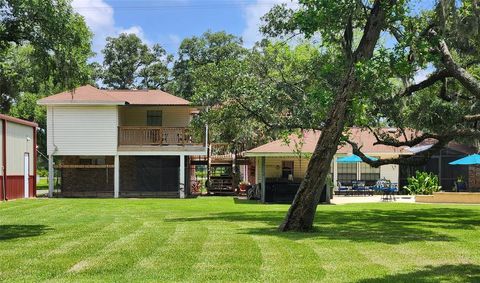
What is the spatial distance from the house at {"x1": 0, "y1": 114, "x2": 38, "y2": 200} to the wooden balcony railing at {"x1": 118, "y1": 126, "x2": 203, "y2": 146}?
4.60 metres

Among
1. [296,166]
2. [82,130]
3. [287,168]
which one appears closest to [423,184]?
[296,166]

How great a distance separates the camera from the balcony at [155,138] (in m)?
30.4

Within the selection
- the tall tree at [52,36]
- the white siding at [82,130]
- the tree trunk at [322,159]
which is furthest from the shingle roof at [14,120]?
the tree trunk at [322,159]

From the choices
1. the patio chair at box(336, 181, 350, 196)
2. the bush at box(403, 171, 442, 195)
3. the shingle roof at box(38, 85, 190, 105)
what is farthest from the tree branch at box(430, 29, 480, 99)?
the patio chair at box(336, 181, 350, 196)

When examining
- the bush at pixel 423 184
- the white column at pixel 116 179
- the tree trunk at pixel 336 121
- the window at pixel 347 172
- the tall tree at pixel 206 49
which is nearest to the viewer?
the tree trunk at pixel 336 121

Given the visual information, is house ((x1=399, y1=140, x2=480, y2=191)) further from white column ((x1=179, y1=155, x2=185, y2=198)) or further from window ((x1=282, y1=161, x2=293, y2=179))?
white column ((x1=179, y1=155, x2=185, y2=198))

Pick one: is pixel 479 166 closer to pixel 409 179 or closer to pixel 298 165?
pixel 409 179

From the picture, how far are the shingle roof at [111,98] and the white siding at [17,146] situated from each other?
1889 mm

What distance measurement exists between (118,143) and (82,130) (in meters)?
1.99

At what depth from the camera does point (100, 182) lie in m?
32.6

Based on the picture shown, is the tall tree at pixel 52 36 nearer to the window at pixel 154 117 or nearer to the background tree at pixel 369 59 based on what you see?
the background tree at pixel 369 59

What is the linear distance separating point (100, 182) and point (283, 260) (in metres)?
25.0

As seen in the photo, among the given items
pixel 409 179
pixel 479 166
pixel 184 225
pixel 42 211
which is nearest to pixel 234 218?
pixel 184 225

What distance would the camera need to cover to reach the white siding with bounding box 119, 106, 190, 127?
107ft
